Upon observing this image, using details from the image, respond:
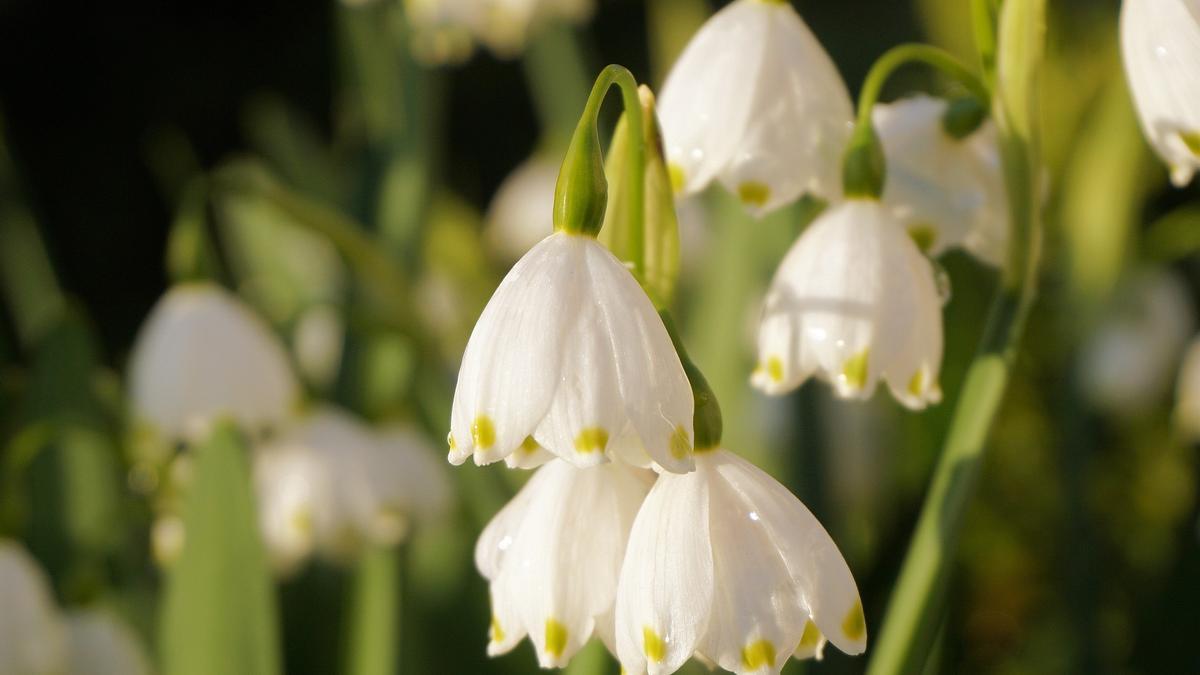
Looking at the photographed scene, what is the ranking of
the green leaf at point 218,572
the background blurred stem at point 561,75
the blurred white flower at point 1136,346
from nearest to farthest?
the green leaf at point 218,572 → the blurred white flower at point 1136,346 → the background blurred stem at point 561,75

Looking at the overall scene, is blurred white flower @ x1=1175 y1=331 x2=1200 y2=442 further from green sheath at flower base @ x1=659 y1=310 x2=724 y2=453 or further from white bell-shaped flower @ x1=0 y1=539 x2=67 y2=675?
white bell-shaped flower @ x1=0 y1=539 x2=67 y2=675

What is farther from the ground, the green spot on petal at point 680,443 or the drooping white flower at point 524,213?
the green spot on petal at point 680,443

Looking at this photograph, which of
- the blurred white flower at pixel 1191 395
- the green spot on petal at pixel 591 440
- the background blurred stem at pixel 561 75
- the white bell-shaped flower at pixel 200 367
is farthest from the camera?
the background blurred stem at pixel 561 75

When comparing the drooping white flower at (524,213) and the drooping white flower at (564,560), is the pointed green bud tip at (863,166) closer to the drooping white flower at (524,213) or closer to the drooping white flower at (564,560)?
the drooping white flower at (564,560)

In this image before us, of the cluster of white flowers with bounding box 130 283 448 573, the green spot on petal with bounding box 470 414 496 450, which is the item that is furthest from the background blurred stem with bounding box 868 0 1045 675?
the cluster of white flowers with bounding box 130 283 448 573

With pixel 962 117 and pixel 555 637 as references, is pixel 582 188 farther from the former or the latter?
pixel 962 117

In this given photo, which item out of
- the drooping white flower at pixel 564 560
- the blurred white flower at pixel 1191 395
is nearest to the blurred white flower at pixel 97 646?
the drooping white flower at pixel 564 560
